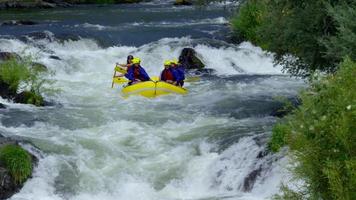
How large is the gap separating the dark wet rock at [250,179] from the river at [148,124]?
0.02m

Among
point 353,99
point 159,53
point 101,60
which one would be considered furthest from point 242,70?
point 353,99

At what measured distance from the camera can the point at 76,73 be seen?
19016 mm

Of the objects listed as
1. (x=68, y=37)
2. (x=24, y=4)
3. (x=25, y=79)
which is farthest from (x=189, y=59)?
(x=24, y=4)

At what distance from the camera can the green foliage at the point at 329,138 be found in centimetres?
445

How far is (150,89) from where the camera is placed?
50.4ft

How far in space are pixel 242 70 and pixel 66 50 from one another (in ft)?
20.1

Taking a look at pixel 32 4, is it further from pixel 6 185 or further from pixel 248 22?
pixel 6 185

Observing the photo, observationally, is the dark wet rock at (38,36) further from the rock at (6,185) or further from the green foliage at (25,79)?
the rock at (6,185)

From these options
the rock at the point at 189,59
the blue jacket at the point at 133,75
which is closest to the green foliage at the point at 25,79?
the blue jacket at the point at 133,75

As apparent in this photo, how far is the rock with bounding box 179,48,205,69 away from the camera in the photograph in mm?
19953

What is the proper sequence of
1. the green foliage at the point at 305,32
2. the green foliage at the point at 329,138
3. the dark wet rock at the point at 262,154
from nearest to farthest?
the green foliage at the point at 329,138, the dark wet rock at the point at 262,154, the green foliage at the point at 305,32

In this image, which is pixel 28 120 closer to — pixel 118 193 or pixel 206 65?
pixel 118 193

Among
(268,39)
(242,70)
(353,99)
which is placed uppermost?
(353,99)

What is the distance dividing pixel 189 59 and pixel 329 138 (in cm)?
1559
